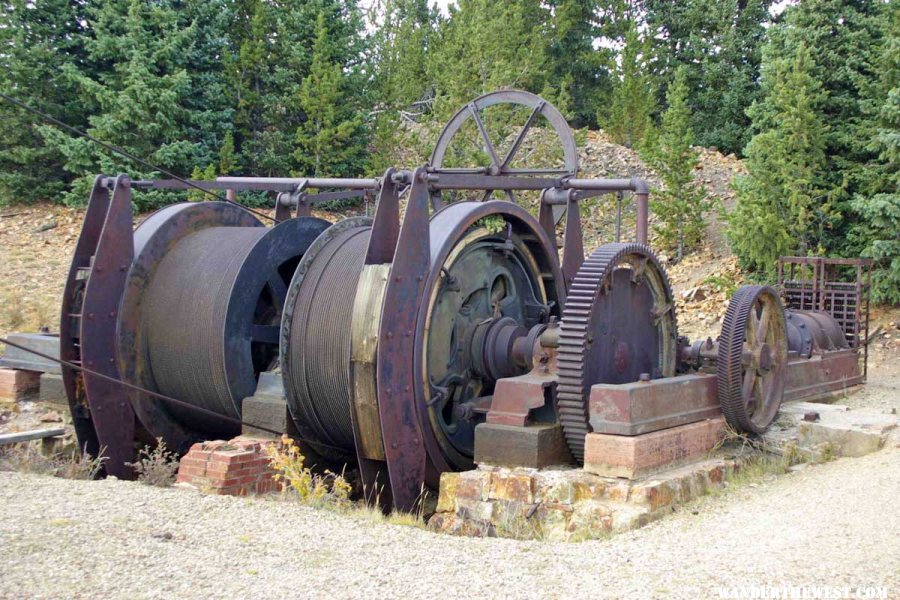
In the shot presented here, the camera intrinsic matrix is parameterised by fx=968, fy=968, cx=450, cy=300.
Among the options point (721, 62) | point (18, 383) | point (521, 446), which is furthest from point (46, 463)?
point (721, 62)

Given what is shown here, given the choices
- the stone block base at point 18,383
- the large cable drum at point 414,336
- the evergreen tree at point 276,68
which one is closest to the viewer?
the large cable drum at point 414,336

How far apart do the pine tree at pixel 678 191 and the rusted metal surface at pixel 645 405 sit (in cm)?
1167

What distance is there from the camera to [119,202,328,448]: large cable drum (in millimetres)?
8641

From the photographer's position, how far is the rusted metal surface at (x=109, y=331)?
345 inches

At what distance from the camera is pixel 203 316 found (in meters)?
8.75

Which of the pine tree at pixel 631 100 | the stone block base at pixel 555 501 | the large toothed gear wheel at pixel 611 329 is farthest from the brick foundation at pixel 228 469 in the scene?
the pine tree at pixel 631 100

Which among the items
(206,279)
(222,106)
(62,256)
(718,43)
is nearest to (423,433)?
(206,279)

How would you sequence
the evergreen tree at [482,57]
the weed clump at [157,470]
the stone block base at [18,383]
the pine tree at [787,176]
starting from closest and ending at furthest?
the weed clump at [157,470], the stone block base at [18,383], the pine tree at [787,176], the evergreen tree at [482,57]

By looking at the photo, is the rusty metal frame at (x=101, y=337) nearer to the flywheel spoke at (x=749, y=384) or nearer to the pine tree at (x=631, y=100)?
the flywheel spoke at (x=749, y=384)

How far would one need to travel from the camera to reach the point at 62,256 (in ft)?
62.0

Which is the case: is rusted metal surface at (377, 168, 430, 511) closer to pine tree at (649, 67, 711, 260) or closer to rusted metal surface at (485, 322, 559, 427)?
rusted metal surface at (485, 322, 559, 427)

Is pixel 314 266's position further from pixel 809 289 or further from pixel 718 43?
pixel 718 43

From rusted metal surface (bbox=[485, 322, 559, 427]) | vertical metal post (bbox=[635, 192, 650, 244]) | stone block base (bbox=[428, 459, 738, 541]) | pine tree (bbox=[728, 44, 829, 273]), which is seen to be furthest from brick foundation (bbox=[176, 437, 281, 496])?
pine tree (bbox=[728, 44, 829, 273])

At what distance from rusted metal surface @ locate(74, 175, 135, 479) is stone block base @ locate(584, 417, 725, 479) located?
4429 mm
